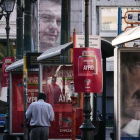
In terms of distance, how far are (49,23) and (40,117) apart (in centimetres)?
4077

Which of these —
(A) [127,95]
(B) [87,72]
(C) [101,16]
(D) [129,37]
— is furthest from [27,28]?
(C) [101,16]

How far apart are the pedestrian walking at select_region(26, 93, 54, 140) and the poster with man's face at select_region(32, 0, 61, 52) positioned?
131 feet

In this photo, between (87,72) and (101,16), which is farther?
(101,16)

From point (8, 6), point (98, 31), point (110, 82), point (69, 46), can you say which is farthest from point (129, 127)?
point (98, 31)

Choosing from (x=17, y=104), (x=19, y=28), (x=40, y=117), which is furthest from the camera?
(x=19, y=28)

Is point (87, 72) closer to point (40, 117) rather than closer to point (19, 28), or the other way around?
point (40, 117)

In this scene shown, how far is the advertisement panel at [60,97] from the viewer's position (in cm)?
1819

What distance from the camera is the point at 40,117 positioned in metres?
16.1

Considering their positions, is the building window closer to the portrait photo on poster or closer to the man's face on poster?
the man's face on poster

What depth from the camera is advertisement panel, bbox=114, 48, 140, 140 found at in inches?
548

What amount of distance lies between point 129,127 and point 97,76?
153 centimetres

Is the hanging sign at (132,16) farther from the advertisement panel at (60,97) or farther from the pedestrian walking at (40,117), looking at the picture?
the pedestrian walking at (40,117)

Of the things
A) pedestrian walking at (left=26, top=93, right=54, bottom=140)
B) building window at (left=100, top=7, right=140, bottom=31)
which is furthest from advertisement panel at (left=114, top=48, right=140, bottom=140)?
building window at (left=100, top=7, right=140, bottom=31)

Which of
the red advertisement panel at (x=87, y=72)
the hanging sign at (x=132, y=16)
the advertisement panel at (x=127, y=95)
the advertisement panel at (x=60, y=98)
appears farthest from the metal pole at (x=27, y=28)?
the advertisement panel at (x=127, y=95)
